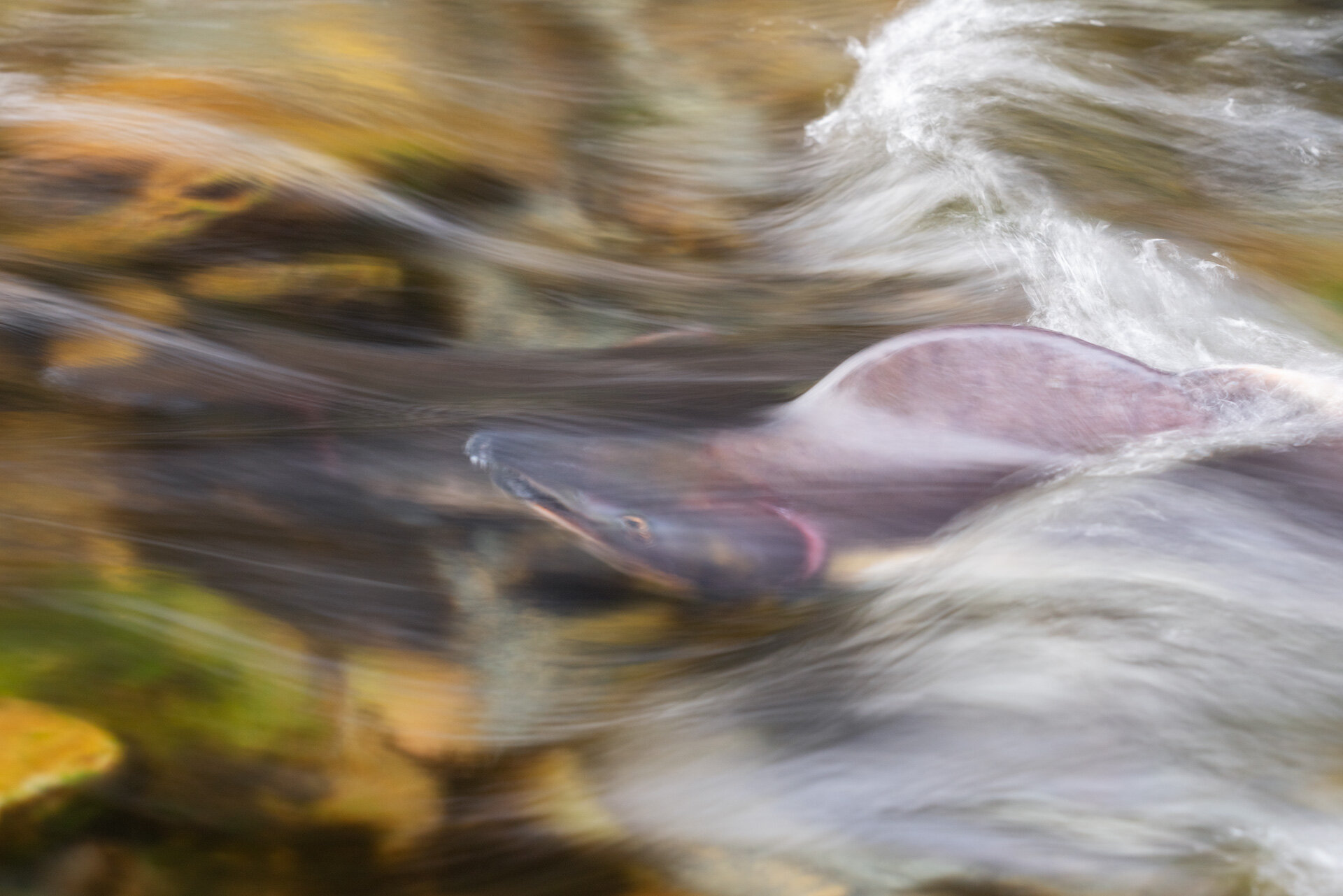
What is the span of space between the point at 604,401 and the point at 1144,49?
3934 mm

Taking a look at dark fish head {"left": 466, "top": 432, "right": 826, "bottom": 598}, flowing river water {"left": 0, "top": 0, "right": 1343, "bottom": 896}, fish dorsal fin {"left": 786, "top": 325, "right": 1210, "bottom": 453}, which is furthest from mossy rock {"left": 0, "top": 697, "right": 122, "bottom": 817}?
fish dorsal fin {"left": 786, "top": 325, "right": 1210, "bottom": 453}

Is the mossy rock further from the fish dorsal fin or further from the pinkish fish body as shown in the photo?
the fish dorsal fin

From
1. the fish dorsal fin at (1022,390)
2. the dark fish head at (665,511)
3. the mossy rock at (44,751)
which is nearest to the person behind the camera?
the mossy rock at (44,751)

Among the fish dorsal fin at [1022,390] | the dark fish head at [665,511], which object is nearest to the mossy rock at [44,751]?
the dark fish head at [665,511]

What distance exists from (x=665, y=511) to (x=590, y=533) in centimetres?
17

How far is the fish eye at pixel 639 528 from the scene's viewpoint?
241cm

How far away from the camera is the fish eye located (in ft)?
7.91

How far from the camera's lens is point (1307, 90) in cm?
500

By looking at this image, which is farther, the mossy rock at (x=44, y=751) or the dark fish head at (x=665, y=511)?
the dark fish head at (x=665, y=511)

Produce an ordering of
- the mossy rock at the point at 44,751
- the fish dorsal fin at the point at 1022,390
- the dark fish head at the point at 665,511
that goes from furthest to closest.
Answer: the fish dorsal fin at the point at 1022,390 → the dark fish head at the point at 665,511 → the mossy rock at the point at 44,751

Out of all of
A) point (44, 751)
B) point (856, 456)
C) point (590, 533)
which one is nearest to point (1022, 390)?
point (856, 456)

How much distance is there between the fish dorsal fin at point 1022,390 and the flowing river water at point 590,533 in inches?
1.7

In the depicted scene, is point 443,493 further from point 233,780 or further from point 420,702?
point 233,780

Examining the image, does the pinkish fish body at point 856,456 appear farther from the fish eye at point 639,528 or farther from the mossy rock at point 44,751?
the mossy rock at point 44,751
